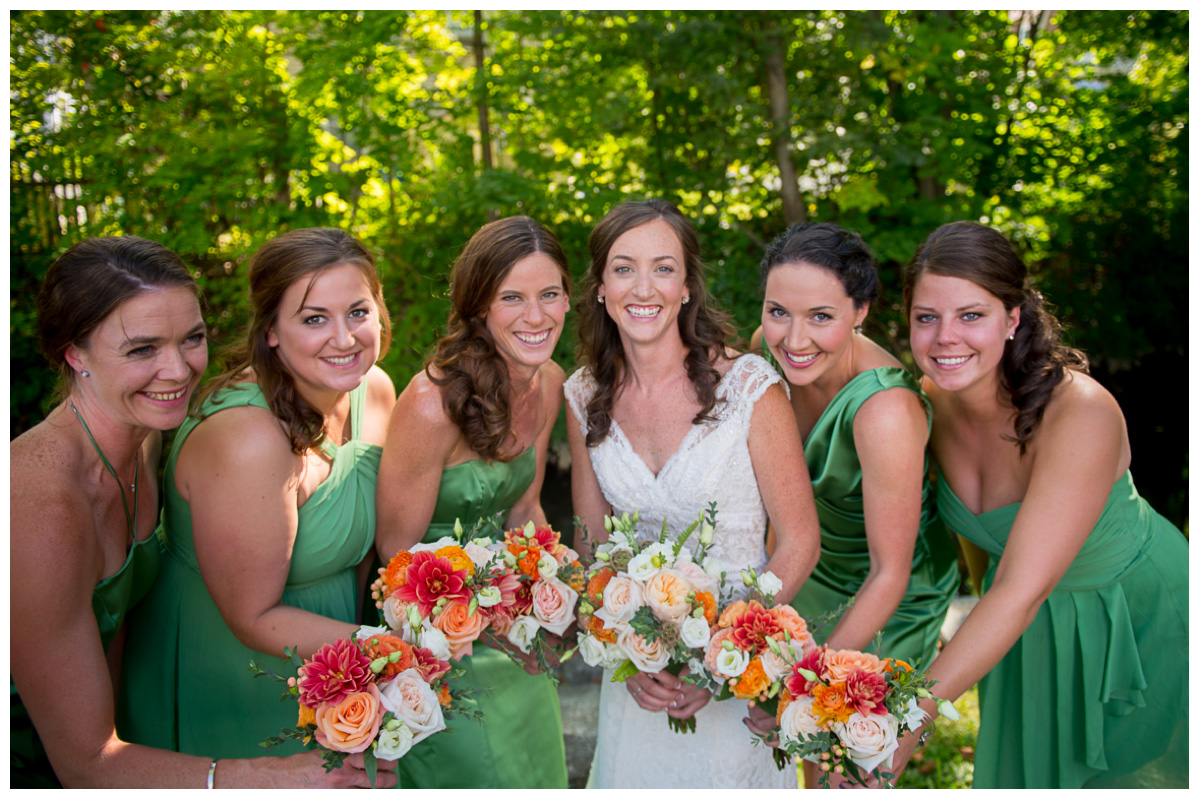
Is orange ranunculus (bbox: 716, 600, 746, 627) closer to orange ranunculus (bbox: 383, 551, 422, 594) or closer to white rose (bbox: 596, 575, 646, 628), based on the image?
white rose (bbox: 596, 575, 646, 628)

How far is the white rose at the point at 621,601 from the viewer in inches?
95.3

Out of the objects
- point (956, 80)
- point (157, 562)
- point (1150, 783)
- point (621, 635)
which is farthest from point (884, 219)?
point (157, 562)

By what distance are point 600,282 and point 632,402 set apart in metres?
0.53

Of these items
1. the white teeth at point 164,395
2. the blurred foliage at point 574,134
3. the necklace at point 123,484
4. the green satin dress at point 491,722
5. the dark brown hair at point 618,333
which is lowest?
the green satin dress at point 491,722

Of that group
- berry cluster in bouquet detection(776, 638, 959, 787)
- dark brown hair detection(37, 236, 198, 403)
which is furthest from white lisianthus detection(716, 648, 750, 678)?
dark brown hair detection(37, 236, 198, 403)

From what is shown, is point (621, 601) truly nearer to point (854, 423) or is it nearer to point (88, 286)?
point (854, 423)

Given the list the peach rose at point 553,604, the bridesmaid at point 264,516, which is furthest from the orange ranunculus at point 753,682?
the bridesmaid at point 264,516

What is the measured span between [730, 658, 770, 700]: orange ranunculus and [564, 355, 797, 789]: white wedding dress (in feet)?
2.15

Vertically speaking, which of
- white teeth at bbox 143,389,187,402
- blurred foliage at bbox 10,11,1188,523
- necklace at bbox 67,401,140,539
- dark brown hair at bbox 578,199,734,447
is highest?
blurred foliage at bbox 10,11,1188,523

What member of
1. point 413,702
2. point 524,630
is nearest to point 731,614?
point 524,630

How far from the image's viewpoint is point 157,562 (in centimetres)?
289

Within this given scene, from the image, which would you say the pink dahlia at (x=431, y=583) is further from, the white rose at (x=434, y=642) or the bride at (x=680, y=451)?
the bride at (x=680, y=451)

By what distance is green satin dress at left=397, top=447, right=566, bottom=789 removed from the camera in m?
3.00

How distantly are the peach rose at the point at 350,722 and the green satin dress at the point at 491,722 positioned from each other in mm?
828
